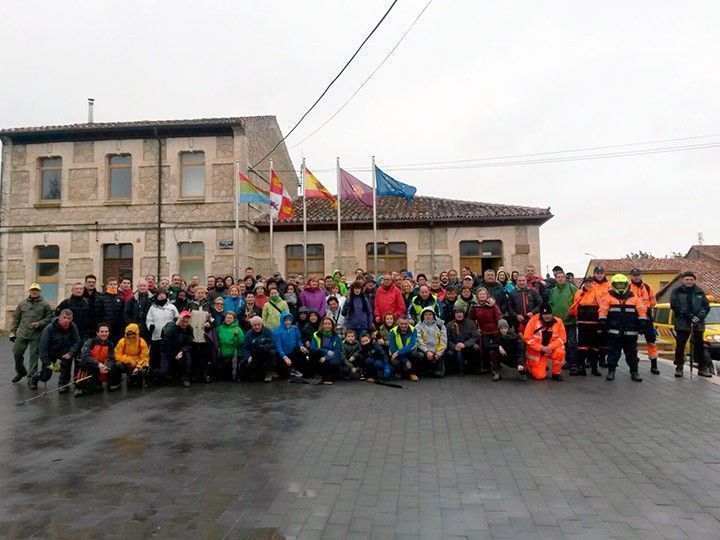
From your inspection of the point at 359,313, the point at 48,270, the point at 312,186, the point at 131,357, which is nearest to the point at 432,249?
the point at 312,186

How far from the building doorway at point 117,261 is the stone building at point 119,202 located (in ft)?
0.13

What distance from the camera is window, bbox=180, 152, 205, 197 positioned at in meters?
20.7

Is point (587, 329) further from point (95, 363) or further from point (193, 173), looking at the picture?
point (193, 173)

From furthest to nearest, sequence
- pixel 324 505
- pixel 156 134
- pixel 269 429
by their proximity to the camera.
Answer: pixel 156 134 < pixel 269 429 < pixel 324 505

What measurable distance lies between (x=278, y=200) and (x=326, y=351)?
971cm

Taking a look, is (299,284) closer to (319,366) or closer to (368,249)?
(319,366)

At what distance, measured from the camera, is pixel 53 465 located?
16.7ft

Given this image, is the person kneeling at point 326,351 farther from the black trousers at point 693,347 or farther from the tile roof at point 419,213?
the tile roof at point 419,213

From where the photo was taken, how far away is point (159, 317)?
31.2 feet

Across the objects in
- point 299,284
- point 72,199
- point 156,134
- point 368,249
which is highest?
point 156,134

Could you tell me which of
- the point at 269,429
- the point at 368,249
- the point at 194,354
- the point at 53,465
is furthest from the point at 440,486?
the point at 368,249

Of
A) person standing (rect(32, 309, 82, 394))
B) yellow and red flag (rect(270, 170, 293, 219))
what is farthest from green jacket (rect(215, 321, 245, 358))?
yellow and red flag (rect(270, 170, 293, 219))

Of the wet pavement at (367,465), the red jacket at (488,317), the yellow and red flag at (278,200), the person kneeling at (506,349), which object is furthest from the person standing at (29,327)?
the yellow and red flag at (278,200)

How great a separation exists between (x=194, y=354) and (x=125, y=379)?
1494 mm
